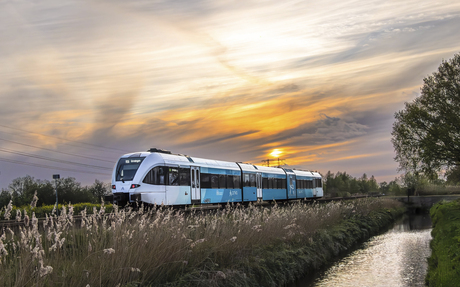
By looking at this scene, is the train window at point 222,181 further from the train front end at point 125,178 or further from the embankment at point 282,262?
the embankment at point 282,262

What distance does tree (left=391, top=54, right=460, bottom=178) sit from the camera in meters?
31.9

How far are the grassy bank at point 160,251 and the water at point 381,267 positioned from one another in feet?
2.69

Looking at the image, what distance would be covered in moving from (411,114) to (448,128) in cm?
339

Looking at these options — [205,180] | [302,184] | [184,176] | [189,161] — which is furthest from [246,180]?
[302,184]

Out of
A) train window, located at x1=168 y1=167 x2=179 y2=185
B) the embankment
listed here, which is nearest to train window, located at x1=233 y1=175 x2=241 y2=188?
train window, located at x1=168 y1=167 x2=179 y2=185

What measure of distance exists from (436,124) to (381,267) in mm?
20665

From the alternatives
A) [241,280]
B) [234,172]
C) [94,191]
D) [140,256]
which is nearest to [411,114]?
[234,172]

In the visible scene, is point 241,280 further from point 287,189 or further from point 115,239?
point 287,189

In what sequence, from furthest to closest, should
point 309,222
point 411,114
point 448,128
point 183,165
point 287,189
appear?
point 287,189 → point 411,114 → point 448,128 → point 183,165 → point 309,222

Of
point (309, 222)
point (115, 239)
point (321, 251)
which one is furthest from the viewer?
point (309, 222)

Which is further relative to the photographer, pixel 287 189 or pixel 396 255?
pixel 287 189

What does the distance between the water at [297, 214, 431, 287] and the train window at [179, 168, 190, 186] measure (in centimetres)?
955

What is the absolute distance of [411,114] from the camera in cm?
3431

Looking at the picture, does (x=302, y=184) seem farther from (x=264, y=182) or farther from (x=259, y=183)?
(x=259, y=183)
